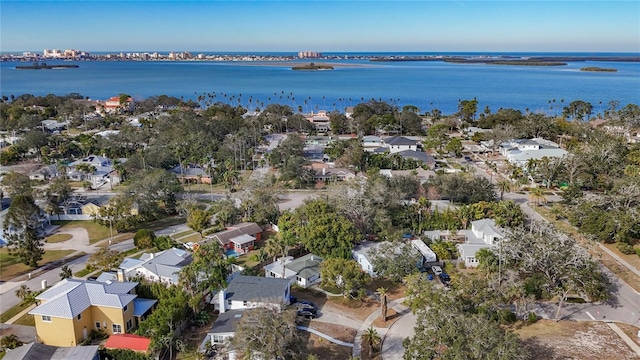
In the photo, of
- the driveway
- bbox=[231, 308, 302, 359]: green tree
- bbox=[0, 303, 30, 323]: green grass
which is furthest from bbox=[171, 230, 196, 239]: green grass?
the driveway

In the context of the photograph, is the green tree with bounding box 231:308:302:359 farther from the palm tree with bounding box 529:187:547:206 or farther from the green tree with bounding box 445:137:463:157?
the green tree with bounding box 445:137:463:157

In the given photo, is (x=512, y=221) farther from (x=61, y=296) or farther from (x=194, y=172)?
(x=194, y=172)

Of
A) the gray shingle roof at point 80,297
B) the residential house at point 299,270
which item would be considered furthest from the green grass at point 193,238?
the gray shingle roof at point 80,297

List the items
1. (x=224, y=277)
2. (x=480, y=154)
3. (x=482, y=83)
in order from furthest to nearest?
(x=482, y=83), (x=480, y=154), (x=224, y=277)

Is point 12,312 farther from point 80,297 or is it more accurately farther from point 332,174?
point 332,174

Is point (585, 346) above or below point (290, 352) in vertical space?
below

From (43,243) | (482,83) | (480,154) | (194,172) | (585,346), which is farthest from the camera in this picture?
(482,83)

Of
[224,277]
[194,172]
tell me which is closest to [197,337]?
[224,277]

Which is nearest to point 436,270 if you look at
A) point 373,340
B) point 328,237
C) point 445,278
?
point 445,278
